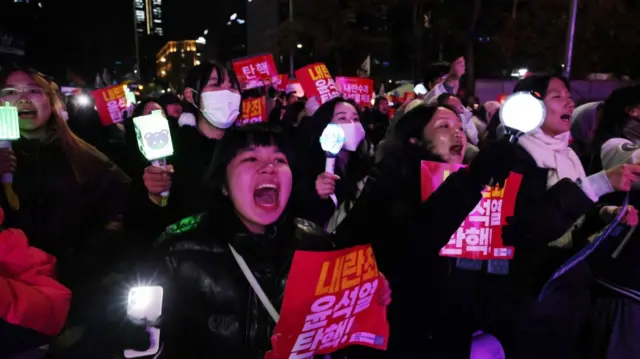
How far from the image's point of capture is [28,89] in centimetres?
312

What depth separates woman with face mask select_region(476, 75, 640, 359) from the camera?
→ 299cm

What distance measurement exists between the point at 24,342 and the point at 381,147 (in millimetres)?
2115

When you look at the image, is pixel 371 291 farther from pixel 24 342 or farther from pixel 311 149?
pixel 311 149

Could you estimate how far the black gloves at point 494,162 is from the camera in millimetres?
2311

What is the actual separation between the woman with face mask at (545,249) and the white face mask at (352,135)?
138cm

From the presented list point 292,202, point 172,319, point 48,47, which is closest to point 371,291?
point 292,202

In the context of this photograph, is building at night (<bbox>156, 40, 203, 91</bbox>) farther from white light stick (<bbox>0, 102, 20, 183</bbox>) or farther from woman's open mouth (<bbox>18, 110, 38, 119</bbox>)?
white light stick (<bbox>0, 102, 20, 183</bbox>)

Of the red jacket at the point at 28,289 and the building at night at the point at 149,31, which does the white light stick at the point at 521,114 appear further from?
the building at night at the point at 149,31

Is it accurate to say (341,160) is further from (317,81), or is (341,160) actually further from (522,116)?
(317,81)

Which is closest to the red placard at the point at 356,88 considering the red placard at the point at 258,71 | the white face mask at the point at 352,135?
the red placard at the point at 258,71

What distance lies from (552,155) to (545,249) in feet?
1.75

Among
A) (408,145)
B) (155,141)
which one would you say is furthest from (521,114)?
(155,141)

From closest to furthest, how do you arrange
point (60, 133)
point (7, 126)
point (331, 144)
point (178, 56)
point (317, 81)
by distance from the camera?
point (7, 126) < point (60, 133) < point (331, 144) < point (317, 81) < point (178, 56)

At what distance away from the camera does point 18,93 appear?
10.1ft
